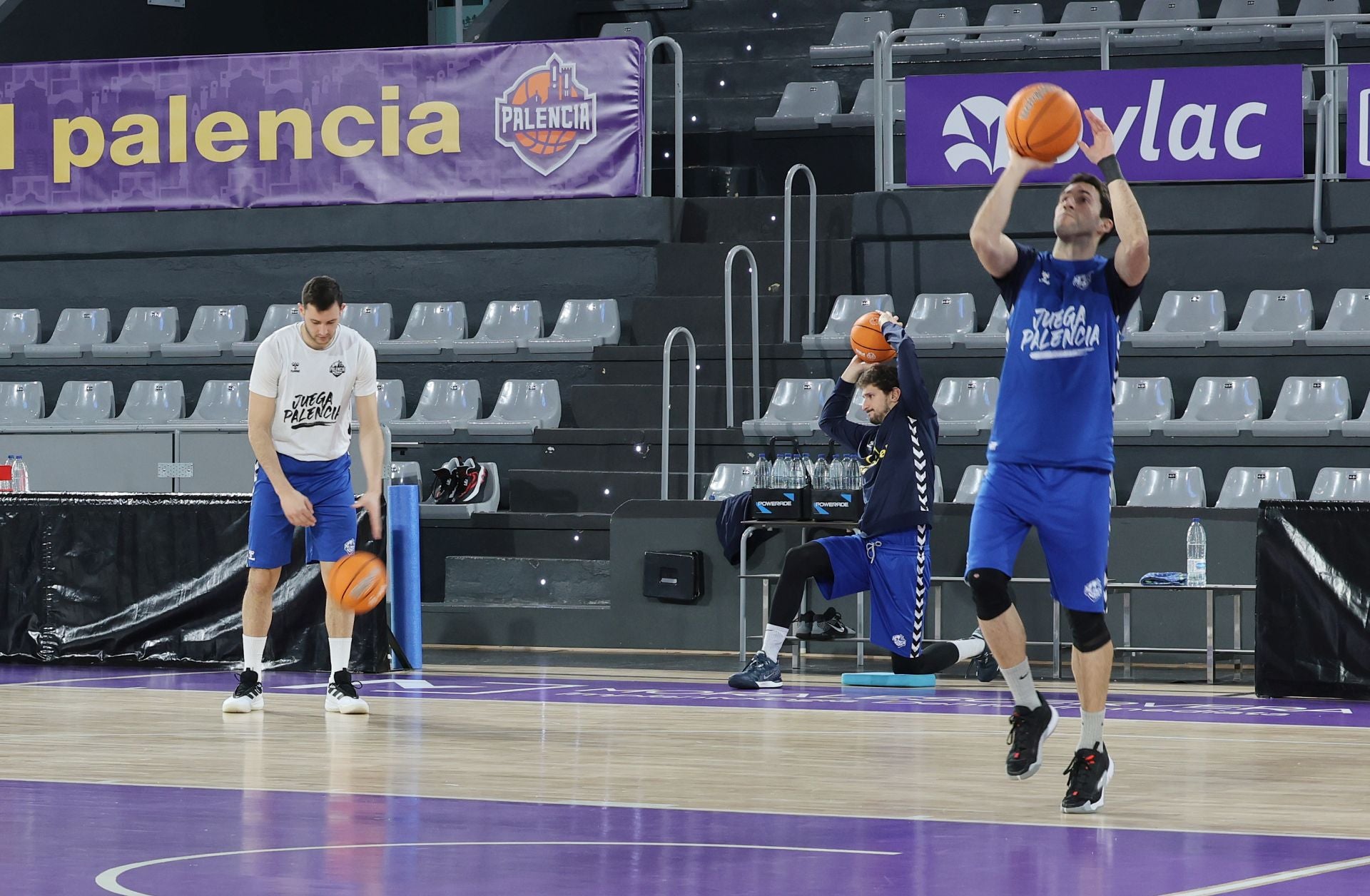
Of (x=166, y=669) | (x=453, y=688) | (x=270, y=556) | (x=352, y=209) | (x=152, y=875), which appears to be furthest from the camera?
(x=352, y=209)

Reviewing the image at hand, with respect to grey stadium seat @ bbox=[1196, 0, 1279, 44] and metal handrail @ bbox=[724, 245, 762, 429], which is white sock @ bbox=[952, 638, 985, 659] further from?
grey stadium seat @ bbox=[1196, 0, 1279, 44]

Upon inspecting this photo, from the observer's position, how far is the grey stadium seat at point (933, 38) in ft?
54.1

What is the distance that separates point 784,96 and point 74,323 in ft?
20.0

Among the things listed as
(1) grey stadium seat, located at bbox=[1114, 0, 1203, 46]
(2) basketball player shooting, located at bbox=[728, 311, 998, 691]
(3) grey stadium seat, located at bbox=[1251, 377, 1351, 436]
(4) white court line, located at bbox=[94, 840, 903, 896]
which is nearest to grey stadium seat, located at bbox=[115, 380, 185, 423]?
(2) basketball player shooting, located at bbox=[728, 311, 998, 691]

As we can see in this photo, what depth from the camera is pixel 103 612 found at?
1105cm

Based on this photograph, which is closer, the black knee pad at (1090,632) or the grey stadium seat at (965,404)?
the black knee pad at (1090,632)

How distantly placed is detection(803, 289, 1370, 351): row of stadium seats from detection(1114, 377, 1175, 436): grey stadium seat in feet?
1.17

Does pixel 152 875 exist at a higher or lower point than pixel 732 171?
lower

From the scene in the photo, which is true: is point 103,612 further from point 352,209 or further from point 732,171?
point 732,171

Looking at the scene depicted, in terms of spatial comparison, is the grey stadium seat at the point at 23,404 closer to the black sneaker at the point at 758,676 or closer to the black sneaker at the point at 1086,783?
the black sneaker at the point at 758,676

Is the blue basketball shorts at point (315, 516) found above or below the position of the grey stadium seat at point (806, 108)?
below

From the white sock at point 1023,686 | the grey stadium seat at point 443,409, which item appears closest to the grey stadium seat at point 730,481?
the grey stadium seat at point 443,409

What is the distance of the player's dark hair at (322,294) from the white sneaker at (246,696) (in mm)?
1600

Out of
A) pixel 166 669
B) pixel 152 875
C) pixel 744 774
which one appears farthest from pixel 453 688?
pixel 152 875
